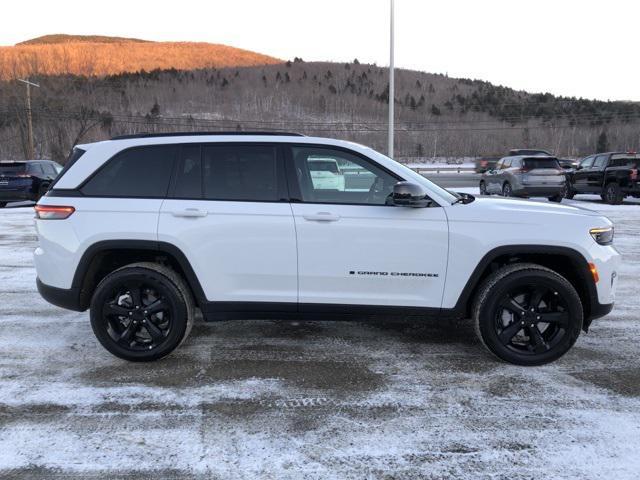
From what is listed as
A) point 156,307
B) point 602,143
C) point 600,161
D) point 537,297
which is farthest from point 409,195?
point 602,143

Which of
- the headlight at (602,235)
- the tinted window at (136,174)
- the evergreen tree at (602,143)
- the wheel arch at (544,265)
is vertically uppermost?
the evergreen tree at (602,143)

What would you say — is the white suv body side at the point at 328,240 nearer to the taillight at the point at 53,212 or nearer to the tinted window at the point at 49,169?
the taillight at the point at 53,212

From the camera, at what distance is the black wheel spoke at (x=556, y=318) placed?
3852 millimetres

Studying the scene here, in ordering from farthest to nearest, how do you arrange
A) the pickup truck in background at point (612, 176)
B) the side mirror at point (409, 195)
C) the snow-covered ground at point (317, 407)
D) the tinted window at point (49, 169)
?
the tinted window at point (49, 169), the pickup truck in background at point (612, 176), the side mirror at point (409, 195), the snow-covered ground at point (317, 407)

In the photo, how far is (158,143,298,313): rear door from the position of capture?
387 cm

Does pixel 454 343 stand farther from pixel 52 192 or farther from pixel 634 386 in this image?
pixel 52 192

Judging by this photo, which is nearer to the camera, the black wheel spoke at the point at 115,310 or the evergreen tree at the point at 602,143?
the black wheel spoke at the point at 115,310

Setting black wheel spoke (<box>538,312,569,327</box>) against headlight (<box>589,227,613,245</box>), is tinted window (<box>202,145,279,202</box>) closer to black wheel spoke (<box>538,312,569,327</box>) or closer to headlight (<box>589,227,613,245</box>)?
black wheel spoke (<box>538,312,569,327</box>)

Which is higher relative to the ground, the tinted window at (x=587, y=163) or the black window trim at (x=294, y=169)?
the black window trim at (x=294, y=169)

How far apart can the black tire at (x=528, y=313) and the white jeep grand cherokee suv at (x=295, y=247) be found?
0.03ft

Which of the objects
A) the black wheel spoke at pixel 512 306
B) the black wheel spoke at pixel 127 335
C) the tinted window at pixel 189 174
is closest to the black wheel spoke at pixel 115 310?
the black wheel spoke at pixel 127 335

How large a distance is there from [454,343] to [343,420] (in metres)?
1.73

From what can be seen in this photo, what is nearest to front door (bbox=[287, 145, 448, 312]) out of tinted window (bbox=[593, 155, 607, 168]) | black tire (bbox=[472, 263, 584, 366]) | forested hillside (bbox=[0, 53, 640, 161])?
black tire (bbox=[472, 263, 584, 366])

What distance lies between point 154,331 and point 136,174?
4.23ft
